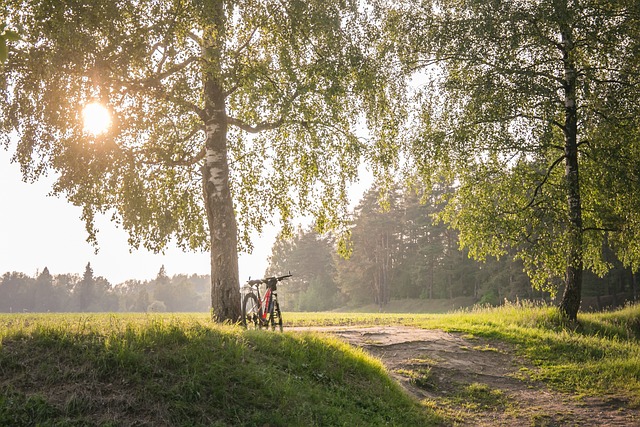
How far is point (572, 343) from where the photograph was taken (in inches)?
454

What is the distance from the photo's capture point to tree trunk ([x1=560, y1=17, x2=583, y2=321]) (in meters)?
13.0

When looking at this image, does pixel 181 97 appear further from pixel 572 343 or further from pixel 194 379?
pixel 572 343

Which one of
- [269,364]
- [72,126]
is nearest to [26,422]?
[269,364]

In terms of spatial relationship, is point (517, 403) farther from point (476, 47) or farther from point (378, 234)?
point (378, 234)

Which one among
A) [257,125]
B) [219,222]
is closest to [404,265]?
[257,125]

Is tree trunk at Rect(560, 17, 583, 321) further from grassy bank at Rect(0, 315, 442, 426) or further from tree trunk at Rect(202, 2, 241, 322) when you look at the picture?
tree trunk at Rect(202, 2, 241, 322)

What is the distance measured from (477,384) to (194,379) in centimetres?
574

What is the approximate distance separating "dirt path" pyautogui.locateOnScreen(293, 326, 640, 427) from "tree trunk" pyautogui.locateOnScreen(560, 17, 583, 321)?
3.48 metres

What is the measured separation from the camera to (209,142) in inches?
436

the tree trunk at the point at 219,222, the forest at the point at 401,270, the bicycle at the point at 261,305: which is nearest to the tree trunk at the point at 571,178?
the bicycle at the point at 261,305

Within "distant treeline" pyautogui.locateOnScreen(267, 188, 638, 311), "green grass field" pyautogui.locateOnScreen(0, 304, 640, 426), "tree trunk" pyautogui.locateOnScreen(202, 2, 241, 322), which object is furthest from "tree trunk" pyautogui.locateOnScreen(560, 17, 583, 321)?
"distant treeline" pyautogui.locateOnScreen(267, 188, 638, 311)

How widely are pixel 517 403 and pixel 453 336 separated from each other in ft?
14.8

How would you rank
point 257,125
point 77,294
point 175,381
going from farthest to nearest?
point 77,294 < point 257,125 < point 175,381

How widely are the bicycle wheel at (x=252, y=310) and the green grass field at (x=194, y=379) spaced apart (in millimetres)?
2252
